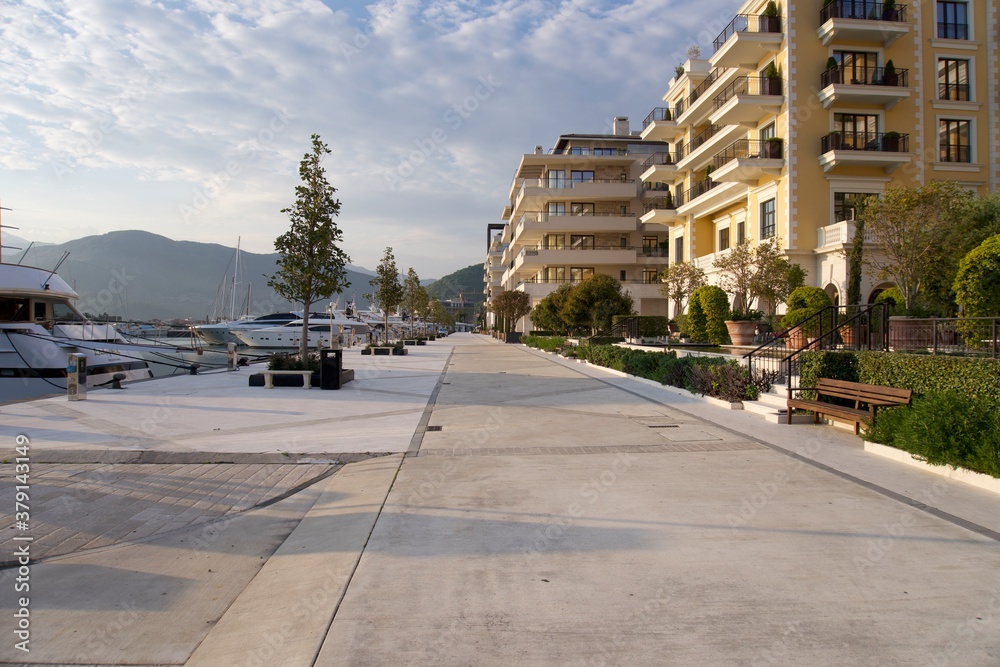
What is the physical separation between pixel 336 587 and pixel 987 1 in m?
37.3

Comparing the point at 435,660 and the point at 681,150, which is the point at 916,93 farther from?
the point at 435,660

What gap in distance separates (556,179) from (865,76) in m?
27.9

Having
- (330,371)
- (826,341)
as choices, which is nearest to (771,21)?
(826,341)

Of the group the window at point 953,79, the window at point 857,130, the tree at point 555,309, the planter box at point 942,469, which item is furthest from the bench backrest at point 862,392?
the tree at point 555,309

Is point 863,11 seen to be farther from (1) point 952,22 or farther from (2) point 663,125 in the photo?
(2) point 663,125

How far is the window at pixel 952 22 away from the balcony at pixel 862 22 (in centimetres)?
296

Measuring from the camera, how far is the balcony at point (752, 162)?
26.4 metres

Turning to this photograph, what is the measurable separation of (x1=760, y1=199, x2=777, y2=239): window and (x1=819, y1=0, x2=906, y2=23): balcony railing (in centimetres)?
790

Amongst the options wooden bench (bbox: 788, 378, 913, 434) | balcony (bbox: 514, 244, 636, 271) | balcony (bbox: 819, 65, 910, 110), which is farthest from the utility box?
balcony (bbox: 514, 244, 636, 271)

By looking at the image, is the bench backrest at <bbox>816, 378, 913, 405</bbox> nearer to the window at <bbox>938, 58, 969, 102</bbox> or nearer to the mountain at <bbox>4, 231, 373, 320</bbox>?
the window at <bbox>938, 58, 969, 102</bbox>

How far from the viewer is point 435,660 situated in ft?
10.2

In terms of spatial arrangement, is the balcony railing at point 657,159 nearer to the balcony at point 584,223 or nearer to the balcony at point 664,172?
the balcony at point 664,172

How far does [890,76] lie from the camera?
2588cm

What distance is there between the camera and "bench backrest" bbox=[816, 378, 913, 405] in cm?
809
